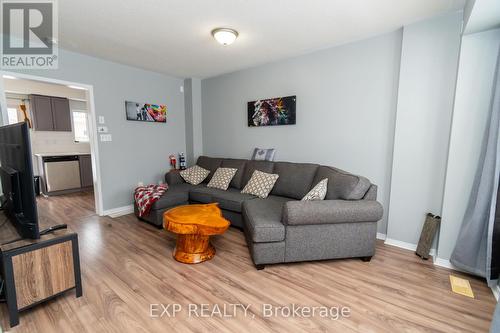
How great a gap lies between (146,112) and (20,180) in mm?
2667

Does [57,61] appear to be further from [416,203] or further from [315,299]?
[416,203]

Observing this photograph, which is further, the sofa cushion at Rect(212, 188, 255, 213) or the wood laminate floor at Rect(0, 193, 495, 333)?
the sofa cushion at Rect(212, 188, 255, 213)

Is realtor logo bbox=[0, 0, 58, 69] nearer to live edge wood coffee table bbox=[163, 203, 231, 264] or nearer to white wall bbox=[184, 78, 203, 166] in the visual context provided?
white wall bbox=[184, 78, 203, 166]

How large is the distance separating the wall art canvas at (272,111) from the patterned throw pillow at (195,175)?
1135 mm

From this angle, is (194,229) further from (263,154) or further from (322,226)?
(263,154)

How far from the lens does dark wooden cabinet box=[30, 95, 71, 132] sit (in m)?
4.68

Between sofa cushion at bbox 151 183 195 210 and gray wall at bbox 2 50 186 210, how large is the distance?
821 millimetres

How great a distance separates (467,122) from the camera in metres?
2.00

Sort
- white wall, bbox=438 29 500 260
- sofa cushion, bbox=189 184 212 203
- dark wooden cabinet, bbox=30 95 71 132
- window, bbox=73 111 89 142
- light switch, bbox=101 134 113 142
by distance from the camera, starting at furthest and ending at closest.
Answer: window, bbox=73 111 89 142 < dark wooden cabinet, bbox=30 95 71 132 < light switch, bbox=101 134 113 142 < sofa cushion, bbox=189 184 212 203 < white wall, bbox=438 29 500 260

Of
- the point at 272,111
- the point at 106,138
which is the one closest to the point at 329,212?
the point at 272,111

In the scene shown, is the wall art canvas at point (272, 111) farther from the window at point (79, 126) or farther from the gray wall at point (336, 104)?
the window at point (79, 126)

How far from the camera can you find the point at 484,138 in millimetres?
1911

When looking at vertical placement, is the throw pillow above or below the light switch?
below

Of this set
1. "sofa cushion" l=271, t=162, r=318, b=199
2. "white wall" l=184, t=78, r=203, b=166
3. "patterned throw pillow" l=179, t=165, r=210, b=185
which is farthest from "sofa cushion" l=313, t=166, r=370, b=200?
"white wall" l=184, t=78, r=203, b=166
